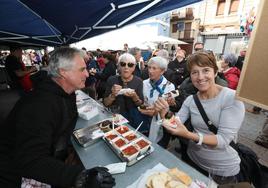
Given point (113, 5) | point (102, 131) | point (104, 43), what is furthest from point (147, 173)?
point (104, 43)

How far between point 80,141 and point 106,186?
0.78 meters

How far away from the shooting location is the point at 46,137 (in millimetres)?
1323

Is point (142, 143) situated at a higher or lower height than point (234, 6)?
lower

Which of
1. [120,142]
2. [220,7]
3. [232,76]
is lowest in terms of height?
[232,76]

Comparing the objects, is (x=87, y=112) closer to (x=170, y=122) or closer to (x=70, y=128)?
(x=70, y=128)

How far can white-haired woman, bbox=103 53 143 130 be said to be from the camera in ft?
8.89

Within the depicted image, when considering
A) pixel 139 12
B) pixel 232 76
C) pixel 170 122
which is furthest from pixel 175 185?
pixel 232 76

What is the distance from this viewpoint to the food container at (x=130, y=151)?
1542mm

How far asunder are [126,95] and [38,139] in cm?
154

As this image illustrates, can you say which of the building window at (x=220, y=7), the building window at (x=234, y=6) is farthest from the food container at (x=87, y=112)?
the building window at (x=220, y=7)

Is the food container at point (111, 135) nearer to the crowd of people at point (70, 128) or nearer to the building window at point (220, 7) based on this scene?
the crowd of people at point (70, 128)

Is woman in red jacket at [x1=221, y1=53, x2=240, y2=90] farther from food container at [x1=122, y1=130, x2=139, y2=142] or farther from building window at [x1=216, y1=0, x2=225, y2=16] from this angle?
building window at [x1=216, y1=0, x2=225, y2=16]

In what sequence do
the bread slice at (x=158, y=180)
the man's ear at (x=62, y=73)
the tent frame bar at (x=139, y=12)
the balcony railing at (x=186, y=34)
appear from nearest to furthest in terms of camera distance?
the bread slice at (x=158, y=180), the man's ear at (x=62, y=73), the tent frame bar at (x=139, y=12), the balcony railing at (x=186, y=34)

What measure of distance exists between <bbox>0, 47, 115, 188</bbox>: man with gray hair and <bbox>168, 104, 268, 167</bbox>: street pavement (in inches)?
109
